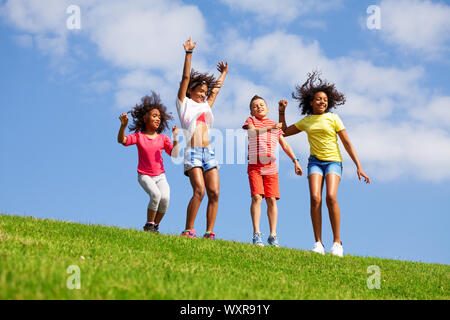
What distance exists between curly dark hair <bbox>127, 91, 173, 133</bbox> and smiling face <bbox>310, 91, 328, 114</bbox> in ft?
11.5

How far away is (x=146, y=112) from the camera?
1139 centimetres

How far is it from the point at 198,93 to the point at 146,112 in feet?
5.64

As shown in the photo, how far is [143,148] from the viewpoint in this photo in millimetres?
10766

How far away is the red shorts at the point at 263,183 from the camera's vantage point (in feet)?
33.6

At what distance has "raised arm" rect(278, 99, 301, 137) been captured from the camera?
10680 millimetres

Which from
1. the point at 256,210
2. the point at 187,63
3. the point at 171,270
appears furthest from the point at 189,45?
the point at 171,270

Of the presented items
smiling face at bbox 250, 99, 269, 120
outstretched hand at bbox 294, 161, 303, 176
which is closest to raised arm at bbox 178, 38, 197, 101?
smiling face at bbox 250, 99, 269, 120

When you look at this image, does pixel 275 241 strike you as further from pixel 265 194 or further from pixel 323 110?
pixel 323 110

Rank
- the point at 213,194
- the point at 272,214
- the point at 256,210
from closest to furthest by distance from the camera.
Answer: the point at 213,194
the point at 256,210
the point at 272,214
